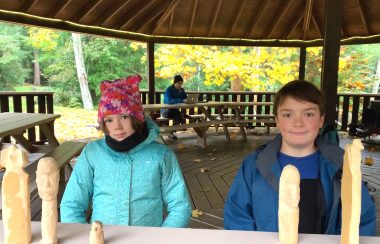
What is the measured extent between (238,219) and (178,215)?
30 cm

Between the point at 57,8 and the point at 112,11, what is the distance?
49.5 inches

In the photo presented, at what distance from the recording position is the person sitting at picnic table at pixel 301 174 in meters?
1.50

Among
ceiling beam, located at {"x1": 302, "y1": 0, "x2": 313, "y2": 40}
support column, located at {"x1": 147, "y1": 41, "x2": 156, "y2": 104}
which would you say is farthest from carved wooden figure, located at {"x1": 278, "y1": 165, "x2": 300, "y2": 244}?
support column, located at {"x1": 147, "y1": 41, "x2": 156, "y2": 104}

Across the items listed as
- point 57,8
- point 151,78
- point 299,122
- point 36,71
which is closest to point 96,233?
point 299,122

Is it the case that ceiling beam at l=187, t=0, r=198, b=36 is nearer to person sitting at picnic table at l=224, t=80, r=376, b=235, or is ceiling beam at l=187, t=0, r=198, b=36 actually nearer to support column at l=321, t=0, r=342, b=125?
support column at l=321, t=0, r=342, b=125

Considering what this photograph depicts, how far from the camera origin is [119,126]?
1.80m

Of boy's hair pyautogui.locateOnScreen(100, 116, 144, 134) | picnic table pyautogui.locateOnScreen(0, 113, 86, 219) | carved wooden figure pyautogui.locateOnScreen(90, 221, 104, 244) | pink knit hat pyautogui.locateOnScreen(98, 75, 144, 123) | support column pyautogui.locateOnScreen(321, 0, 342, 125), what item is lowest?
picnic table pyautogui.locateOnScreen(0, 113, 86, 219)

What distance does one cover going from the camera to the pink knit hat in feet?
5.84

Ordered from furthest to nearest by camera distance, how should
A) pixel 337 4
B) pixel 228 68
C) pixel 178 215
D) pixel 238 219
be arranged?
1. pixel 228 68
2. pixel 337 4
3. pixel 178 215
4. pixel 238 219

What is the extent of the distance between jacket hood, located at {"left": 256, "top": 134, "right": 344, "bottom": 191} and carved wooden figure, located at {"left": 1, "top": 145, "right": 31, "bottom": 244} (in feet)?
3.27

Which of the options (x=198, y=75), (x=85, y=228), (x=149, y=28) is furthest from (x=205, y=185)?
(x=198, y=75)

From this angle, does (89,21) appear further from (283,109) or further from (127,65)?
(127,65)

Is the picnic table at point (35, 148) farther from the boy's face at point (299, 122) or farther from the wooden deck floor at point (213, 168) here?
the boy's face at point (299, 122)

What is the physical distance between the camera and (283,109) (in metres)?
1.60
